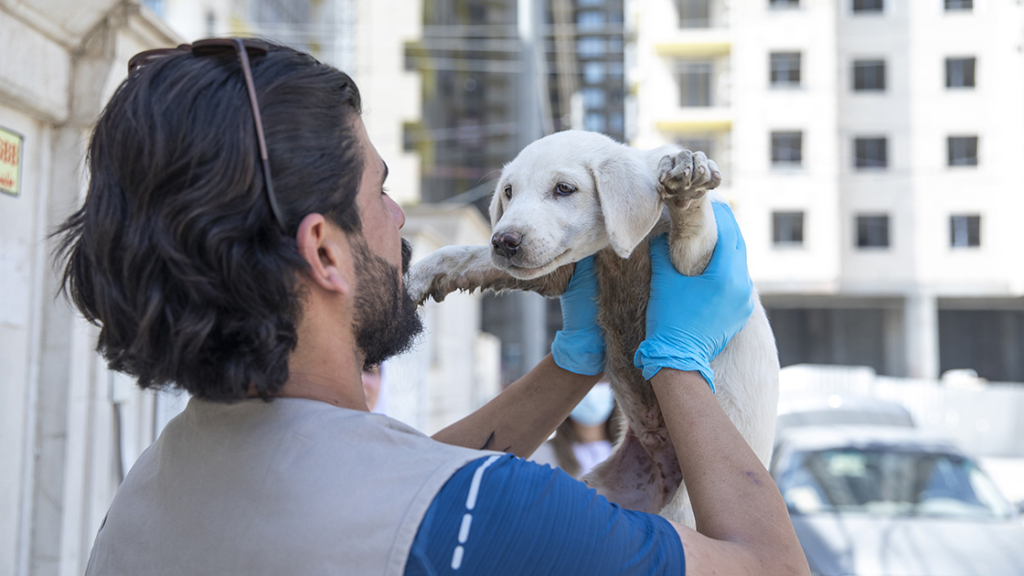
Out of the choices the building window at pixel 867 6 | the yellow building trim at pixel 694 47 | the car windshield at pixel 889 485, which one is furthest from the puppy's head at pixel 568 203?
the building window at pixel 867 6

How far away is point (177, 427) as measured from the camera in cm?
121

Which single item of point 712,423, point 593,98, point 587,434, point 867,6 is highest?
point 593,98

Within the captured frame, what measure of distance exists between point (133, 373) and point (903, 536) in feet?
15.5

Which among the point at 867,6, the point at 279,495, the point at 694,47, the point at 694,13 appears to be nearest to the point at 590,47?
the point at 694,13

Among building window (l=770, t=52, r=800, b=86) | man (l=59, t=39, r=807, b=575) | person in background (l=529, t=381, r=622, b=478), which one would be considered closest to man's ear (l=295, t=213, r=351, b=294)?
man (l=59, t=39, r=807, b=575)

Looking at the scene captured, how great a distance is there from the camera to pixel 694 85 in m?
26.8

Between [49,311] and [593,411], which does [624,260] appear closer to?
[49,311]

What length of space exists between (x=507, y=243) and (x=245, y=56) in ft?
2.96

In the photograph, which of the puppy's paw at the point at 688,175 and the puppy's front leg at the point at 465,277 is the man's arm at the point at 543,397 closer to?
the puppy's front leg at the point at 465,277

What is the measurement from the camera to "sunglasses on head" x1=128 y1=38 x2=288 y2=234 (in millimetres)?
1097

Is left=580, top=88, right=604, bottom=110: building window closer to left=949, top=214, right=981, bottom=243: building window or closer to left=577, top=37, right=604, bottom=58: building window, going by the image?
left=577, top=37, right=604, bottom=58: building window

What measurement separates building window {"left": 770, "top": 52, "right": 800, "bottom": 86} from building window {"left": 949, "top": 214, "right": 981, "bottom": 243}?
6.35 m

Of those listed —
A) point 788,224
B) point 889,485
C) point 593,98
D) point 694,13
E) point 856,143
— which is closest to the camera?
point 889,485

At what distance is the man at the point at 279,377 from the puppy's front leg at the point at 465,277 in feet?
2.54
